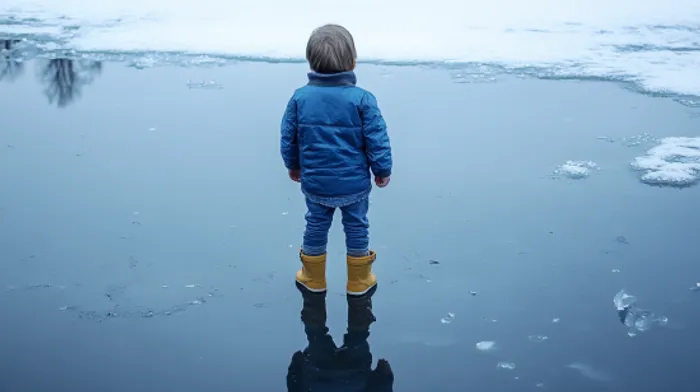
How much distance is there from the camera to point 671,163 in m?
4.93

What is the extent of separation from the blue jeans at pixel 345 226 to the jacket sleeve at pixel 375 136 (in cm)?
24

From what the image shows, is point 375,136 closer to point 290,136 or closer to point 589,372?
point 290,136

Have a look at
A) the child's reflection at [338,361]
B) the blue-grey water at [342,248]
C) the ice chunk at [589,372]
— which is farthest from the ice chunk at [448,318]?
the ice chunk at [589,372]

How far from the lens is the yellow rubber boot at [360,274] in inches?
140

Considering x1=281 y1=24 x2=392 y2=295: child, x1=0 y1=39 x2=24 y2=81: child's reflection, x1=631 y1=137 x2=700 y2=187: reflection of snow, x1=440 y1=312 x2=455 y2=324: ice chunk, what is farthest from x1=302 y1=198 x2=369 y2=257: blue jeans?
x1=0 y1=39 x2=24 y2=81: child's reflection

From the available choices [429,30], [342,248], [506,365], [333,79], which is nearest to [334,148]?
[333,79]

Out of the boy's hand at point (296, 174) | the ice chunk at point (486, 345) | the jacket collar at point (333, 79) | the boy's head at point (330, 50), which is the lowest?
the ice chunk at point (486, 345)

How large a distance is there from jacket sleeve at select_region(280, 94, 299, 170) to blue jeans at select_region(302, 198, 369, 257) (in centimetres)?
21

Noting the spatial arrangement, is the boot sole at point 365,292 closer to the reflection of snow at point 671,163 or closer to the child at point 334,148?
the child at point 334,148

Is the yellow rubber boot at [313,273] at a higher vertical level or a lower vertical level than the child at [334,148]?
lower

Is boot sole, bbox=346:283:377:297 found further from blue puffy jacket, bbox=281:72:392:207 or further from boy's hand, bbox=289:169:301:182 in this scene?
boy's hand, bbox=289:169:301:182

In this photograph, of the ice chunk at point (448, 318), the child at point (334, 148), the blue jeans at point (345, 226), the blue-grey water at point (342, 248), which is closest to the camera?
the blue-grey water at point (342, 248)

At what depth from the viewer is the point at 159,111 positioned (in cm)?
607

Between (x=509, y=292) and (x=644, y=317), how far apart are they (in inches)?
24.0
